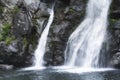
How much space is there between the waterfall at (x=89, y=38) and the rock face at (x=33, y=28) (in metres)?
0.85

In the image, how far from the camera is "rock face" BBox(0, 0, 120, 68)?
143ft

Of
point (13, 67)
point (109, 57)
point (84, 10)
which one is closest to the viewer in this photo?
point (109, 57)

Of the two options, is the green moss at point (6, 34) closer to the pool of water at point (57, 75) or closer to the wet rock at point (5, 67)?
the wet rock at point (5, 67)

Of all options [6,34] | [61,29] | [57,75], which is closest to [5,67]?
[6,34]

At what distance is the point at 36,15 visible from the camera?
157 feet

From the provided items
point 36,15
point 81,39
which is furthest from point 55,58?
point 36,15

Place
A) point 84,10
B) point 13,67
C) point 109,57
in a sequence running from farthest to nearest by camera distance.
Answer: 1. point 84,10
2. point 13,67
3. point 109,57

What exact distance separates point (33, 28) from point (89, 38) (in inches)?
307

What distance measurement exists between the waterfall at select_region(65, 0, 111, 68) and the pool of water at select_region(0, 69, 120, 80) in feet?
14.9

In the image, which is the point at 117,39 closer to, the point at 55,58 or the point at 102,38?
the point at 102,38

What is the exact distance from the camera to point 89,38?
1742 inches

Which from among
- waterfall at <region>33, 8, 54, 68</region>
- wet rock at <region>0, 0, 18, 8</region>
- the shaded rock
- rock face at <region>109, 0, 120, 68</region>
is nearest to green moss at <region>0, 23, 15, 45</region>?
wet rock at <region>0, 0, 18, 8</region>

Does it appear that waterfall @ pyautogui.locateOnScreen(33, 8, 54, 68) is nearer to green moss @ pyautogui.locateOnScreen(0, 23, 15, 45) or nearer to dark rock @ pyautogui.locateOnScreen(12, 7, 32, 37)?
dark rock @ pyautogui.locateOnScreen(12, 7, 32, 37)

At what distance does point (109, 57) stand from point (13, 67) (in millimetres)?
12043
